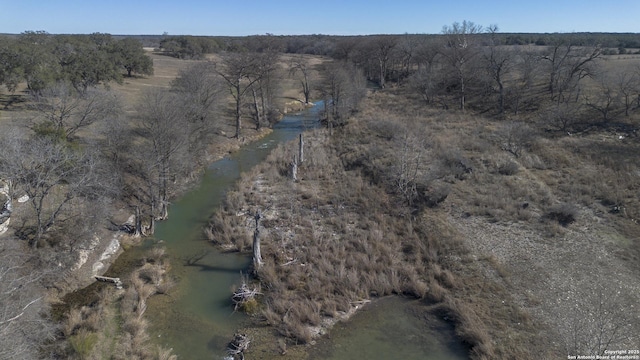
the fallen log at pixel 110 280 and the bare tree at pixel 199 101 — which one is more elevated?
the bare tree at pixel 199 101

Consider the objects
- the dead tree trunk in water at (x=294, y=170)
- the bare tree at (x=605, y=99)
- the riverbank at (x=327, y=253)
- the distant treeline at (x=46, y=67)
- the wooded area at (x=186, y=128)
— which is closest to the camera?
the riverbank at (x=327, y=253)

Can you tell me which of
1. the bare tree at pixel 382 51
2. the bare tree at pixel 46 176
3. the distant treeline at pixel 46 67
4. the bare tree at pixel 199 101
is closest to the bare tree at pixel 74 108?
the distant treeline at pixel 46 67

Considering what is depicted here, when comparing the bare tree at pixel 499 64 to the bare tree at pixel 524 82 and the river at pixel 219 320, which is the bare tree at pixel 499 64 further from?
the river at pixel 219 320

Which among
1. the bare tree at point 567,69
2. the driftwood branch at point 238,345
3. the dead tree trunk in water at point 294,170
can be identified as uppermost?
the bare tree at point 567,69

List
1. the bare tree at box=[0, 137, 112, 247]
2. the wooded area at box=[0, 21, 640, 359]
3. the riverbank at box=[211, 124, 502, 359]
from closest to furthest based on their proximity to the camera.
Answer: the riverbank at box=[211, 124, 502, 359] < the bare tree at box=[0, 137, 112, 247] < the wooded area at box=[0, 21, 640, 359]

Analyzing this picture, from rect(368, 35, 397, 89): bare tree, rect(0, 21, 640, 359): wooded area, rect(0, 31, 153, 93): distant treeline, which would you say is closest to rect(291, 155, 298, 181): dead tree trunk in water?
rect(0, 21, 640, 359): wooded area

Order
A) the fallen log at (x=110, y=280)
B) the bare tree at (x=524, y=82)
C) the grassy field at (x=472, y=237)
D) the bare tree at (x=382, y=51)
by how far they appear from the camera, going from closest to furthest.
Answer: the grassy field at (x=472, y=237)
the fallen log at (x=110, y=280)
the bare tree at (x=524, y=82)
the bare tree at (x=382, y=51)

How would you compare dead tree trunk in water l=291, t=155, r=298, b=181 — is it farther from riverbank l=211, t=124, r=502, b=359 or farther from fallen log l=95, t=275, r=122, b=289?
fallen log l=95, t=275, r=122, b=289

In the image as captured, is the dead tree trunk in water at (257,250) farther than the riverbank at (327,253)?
Yes

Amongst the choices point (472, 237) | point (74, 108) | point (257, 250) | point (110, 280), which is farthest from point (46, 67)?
point (472, 237)

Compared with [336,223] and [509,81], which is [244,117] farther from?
[509,81]

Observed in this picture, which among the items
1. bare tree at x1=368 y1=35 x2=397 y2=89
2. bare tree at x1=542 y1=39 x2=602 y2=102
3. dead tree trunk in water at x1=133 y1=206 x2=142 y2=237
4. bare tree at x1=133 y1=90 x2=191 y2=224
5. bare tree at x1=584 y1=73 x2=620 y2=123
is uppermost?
bare tree at x1=368 y1=35 x2=397 y2=89

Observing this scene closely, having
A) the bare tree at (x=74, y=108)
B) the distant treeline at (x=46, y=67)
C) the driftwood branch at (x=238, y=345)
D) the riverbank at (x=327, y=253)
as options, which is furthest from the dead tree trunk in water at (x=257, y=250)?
the distant treeline at (x=46, y=67)
